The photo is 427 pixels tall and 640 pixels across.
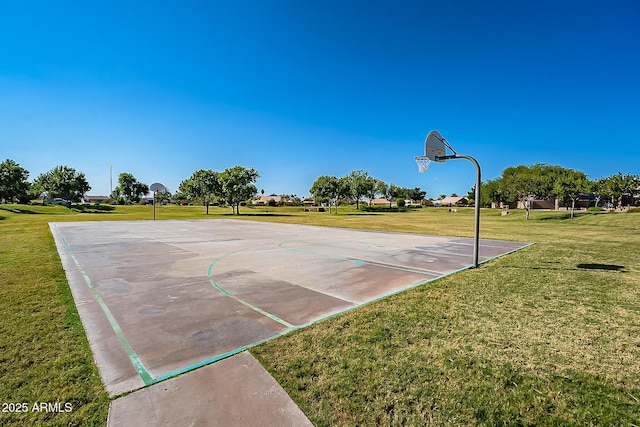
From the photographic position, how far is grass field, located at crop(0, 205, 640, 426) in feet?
7.61

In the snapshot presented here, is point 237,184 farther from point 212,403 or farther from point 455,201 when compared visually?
point 455,201

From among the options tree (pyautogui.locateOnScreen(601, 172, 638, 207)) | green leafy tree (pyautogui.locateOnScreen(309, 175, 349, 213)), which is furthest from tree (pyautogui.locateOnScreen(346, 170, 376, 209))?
tree (pyautogui.locateOnScreen(601, 172, 638, 207))

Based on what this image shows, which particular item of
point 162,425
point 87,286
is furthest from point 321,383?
point 87,286

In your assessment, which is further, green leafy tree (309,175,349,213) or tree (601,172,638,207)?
green leafy tree (309,175,349,213)

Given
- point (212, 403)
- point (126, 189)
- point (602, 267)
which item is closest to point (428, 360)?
point (212, 403)

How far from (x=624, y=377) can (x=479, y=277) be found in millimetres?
3787

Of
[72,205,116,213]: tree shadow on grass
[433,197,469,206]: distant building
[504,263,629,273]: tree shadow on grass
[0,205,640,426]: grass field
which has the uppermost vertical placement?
[433,197,469,206]: distant building

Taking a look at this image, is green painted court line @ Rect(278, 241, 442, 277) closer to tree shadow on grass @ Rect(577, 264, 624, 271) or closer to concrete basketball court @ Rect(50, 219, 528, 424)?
concrete basketball court @ Rect(50, 219, 528, 424)

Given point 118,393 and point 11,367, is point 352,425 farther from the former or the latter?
point 11,367

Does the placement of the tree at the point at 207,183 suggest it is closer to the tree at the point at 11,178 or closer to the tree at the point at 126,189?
the tree at the point at 11,178

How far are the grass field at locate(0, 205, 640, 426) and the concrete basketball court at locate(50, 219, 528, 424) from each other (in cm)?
30

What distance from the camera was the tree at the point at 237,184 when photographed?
40469 mm

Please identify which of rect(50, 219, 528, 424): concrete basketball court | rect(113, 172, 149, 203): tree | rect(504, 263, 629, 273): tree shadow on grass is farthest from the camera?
rect(113, 172, 149, 203): tree

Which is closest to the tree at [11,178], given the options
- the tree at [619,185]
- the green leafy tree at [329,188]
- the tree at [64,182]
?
the tree at [64,182]
